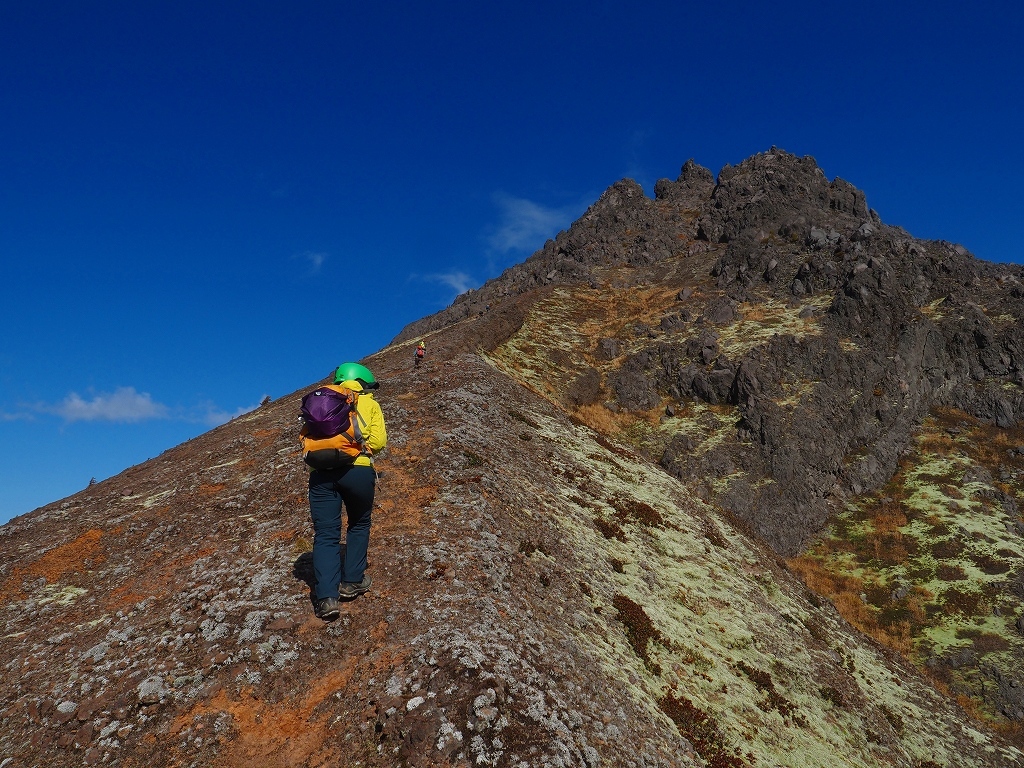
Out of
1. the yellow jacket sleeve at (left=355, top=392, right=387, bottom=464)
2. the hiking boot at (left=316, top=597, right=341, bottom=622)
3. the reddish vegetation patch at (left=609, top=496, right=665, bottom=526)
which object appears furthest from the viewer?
the reddish vegetation patch at (left=609, top=496, right=665, bottom=526)

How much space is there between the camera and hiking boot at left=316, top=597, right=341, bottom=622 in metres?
10.7

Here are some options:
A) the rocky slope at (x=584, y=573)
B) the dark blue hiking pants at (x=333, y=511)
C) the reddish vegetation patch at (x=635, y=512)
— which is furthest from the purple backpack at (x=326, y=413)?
the reddish vegetation patch at (x=635, y=512)

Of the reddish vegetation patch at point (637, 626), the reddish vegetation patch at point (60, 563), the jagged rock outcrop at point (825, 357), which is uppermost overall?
the jagged rock outcrop at point (825, 357)

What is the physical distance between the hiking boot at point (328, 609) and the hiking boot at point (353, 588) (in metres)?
0.40

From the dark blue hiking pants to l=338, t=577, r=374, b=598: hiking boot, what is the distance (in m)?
0.23

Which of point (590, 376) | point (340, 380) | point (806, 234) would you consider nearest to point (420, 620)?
point (340, 380)

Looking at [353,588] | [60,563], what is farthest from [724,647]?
[60,563]

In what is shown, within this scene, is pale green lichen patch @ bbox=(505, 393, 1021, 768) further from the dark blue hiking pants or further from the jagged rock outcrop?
the jagged rock outcrop

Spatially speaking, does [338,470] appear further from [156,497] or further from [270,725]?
[156,497]

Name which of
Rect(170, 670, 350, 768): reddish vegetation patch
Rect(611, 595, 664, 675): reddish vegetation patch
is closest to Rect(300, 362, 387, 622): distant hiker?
Rect(170, 670, 350, 768): reddish vegetation patch

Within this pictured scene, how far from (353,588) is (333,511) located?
1.83 meters

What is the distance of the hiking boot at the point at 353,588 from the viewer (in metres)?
11.3

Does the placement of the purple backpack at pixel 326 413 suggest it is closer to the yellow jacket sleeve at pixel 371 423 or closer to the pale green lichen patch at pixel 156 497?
the yellow jacket sleeve at pixel 371 423

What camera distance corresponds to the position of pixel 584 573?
52.5 feet
